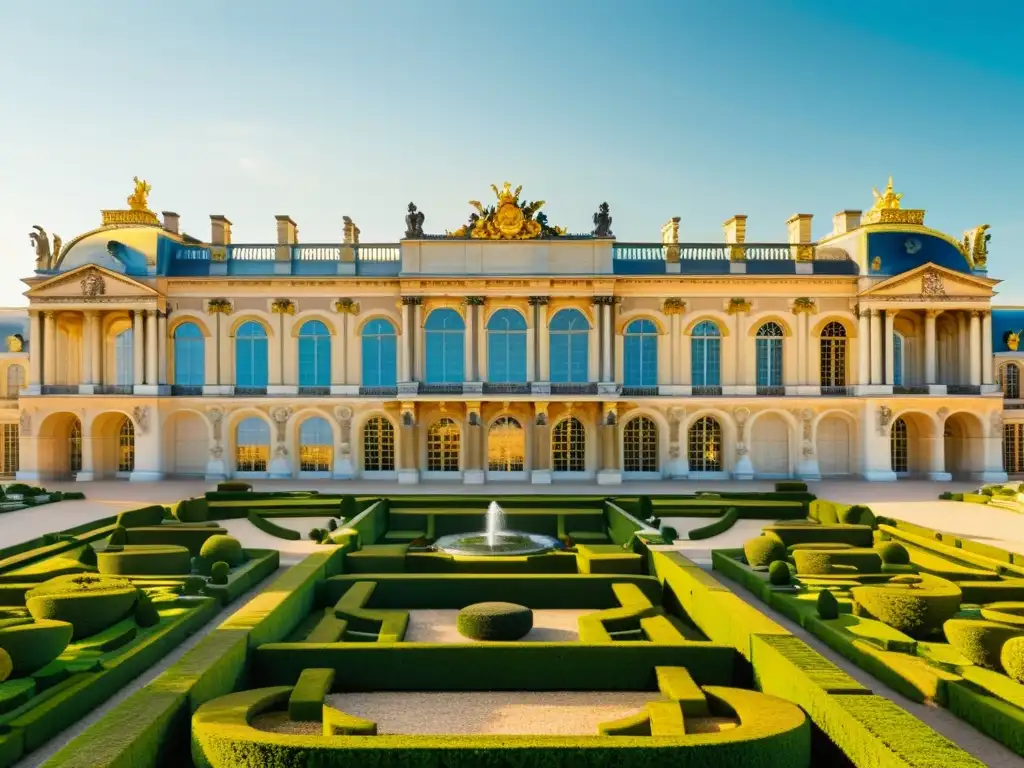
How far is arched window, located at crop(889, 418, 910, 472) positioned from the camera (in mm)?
41312

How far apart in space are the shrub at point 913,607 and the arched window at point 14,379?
49.6 meters

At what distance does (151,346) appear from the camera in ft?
129

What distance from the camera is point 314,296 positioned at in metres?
40.0

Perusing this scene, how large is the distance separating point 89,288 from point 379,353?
1659 centimetres

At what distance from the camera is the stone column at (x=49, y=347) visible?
39344 mm

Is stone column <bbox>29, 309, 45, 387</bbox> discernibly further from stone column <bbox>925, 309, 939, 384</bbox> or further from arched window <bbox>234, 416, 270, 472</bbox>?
stone column <bbox>925, 309, 939, 384</bbox>

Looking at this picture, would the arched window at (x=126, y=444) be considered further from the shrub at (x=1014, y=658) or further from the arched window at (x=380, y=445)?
the shrub at (x=1014, y=658)

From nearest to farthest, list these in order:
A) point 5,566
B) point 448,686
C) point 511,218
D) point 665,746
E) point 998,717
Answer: point 665,746
point 998,717
point 448,686
point 5,566
point 511,218

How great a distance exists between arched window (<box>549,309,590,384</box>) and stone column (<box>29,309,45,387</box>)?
2921cm

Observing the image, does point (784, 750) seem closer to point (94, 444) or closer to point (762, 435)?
point (762, 435)

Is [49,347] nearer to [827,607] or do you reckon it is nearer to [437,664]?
[437,664]

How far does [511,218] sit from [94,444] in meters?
27.3

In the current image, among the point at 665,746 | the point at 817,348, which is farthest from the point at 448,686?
the point at 817,348

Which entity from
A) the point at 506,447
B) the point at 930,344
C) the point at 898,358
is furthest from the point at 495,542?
the point at 898,358
